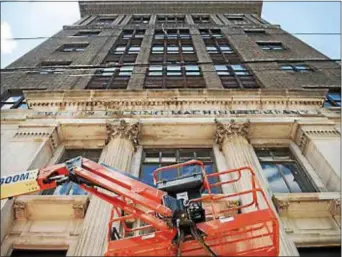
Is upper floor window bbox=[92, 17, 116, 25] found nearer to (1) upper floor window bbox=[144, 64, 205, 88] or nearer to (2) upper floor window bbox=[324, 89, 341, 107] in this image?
(1) upper floor window bbox=[144, 64, 205, 88]

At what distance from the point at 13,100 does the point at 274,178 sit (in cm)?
1347

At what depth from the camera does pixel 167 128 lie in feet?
44.1

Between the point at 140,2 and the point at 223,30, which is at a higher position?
the point at 140,2

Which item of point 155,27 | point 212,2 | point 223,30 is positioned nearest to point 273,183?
point 223,30

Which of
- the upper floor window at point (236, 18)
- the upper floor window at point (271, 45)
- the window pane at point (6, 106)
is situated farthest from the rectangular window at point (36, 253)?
the upper floor window at point (236, 18)

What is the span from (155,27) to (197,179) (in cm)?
2975

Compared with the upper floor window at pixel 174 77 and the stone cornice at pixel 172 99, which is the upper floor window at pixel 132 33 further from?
the stone cornice at pixel 172 99

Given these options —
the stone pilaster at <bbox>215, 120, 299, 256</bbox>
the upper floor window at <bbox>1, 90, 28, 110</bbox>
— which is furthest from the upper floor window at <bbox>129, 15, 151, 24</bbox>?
the stone pilaster at <bbox>215, 120, 299, 256</bbox>

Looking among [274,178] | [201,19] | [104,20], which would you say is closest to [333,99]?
[274,178]

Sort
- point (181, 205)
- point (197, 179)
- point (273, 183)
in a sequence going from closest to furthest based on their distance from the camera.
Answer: point (181, 205), point (197, 179), point (273, 183)

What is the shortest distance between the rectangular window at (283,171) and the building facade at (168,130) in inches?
1.6

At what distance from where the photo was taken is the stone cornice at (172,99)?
1470 centimetres

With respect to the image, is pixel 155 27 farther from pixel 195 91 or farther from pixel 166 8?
pixel 195 91

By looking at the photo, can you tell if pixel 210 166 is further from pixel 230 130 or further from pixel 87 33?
pixel 87 33
